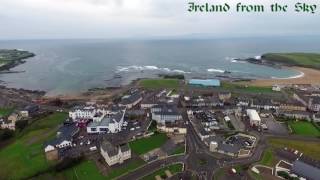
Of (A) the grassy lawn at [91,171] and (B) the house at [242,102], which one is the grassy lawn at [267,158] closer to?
(A) the grassy lawn at [91,171]

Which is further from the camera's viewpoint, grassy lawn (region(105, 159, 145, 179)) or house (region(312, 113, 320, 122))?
house (region(312, 113, 320, 122))

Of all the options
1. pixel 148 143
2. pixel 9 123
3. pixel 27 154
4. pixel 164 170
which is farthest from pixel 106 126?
pixel 9 123

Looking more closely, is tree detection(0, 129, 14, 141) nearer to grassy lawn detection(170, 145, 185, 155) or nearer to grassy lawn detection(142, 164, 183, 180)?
grassy lawn detection(142, 164, 183, 180)

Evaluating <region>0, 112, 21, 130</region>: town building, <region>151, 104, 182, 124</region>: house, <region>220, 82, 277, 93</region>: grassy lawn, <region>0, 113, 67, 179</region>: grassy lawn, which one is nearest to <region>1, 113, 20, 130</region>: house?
<region>0, 112, 21, 130</region>: town building

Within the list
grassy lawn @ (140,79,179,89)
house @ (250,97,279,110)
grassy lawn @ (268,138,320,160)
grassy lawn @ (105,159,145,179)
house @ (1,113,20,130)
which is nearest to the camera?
grassy lawn @ (105,159,145,179)

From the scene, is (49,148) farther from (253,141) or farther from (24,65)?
(24,65)

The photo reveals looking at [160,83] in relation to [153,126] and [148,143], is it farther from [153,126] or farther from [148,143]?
[148,143]

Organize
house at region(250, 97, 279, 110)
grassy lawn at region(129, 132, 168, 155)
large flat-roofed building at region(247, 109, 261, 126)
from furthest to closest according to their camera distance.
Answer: house at region(250, 97, 279, 110) → large flat-roofed building at region(247, 109, 261, 126) → grassy lawn at region(129, 132, 168, 155)

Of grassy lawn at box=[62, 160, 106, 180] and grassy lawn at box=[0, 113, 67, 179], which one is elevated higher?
grassy lawn at box=[0, 113, 67, 179]
